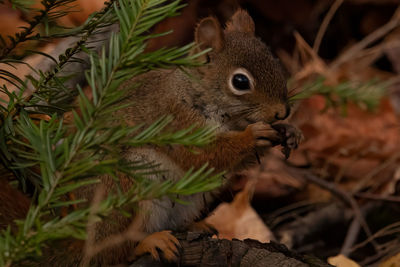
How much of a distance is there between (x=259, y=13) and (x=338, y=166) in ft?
3.35

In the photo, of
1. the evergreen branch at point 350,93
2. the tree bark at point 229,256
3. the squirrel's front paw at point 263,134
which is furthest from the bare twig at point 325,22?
the tree bark at point 229,256

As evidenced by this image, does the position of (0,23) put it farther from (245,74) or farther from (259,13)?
(259,13)

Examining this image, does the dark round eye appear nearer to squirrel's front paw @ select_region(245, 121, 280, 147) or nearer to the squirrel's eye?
the squirrel's eye

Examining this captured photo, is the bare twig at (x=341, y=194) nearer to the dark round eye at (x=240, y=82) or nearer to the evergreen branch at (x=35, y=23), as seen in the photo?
the dark round eye at (x=240, y=82)

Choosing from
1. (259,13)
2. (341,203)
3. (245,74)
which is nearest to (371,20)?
(259,13)

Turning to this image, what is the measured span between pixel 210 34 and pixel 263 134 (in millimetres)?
305

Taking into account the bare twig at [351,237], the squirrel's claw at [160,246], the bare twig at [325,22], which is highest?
the bare twig at [325,22]

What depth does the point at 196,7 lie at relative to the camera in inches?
103

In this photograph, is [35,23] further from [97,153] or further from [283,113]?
[283,113]

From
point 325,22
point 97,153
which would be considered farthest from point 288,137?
point 325,22

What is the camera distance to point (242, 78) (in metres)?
1.36

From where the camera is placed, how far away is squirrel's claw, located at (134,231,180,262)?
3.81 ft

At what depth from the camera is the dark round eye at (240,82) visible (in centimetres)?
136

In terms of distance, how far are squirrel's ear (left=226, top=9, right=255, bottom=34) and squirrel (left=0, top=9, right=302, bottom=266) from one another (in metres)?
0.07
